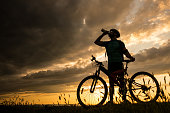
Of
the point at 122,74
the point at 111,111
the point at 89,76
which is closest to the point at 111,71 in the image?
the point at 122,74

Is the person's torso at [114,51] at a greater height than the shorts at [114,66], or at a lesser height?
greater

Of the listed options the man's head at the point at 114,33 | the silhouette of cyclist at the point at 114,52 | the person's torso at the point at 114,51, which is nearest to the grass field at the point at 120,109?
the silhouette of cyclist at the point at 114,52

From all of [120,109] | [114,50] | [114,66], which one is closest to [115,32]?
[114,50]

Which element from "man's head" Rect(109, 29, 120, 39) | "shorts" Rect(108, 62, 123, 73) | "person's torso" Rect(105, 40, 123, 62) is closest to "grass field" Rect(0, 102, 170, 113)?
"shorts" Rect(108, 62, 123, 73)

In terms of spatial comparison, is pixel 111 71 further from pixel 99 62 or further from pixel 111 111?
pixel 111 111

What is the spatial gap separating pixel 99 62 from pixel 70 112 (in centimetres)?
196

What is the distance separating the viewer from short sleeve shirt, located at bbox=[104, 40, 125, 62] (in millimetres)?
5957

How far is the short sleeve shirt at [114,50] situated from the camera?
5957mm

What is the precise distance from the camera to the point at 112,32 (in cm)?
625

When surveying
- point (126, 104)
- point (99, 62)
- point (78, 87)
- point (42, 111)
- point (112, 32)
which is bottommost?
point (42, 111)

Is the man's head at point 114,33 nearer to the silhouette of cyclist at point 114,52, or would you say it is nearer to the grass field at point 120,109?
the silhouette of cyclist at point 114,52

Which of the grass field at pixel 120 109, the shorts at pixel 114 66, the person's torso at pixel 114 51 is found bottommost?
the grass field at pixel 120 109

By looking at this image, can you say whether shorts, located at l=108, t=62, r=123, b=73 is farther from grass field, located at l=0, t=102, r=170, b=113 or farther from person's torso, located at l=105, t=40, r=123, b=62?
grass field, located at l=0, t=102, r=170, b=113

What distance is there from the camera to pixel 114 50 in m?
5.99
